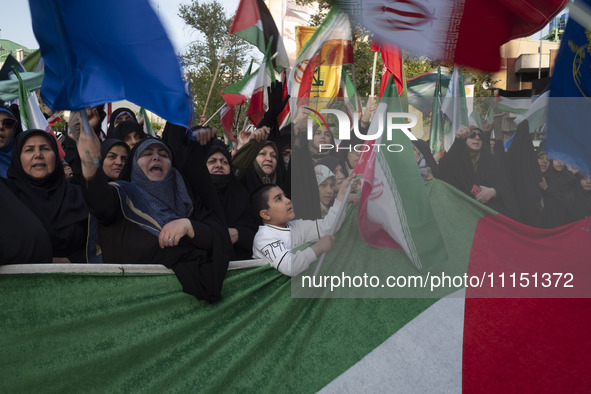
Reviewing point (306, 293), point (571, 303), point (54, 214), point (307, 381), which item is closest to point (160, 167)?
point (54, 214)

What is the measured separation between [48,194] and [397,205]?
5.75 ft

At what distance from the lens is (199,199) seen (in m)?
2.80

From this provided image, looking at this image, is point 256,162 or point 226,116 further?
point 226,116

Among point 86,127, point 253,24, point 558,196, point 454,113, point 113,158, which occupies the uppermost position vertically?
point 253,24

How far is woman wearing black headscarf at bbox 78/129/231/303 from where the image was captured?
2225 millimetres

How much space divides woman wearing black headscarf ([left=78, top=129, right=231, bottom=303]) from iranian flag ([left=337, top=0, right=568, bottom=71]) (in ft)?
3.74

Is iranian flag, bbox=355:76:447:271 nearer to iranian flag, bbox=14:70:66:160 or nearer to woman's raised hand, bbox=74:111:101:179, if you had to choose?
woman's raised hand, bbox=74:111:101:179

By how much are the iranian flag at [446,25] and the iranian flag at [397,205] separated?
0.37 meters

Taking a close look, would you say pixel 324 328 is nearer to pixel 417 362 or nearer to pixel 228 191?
pixel 417 362

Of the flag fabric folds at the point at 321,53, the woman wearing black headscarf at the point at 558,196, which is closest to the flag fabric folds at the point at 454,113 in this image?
the woman wearing black headscarf at the point at 558,196

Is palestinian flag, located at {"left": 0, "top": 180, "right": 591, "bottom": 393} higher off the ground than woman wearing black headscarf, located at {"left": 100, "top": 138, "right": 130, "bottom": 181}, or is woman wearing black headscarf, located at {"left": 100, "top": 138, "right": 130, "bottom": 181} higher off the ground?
woman wearing black headscarf, located at {"left": 100, "top": 138, "right": 130, "bottom": 181}

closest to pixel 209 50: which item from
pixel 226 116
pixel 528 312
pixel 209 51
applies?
pixel 209 51

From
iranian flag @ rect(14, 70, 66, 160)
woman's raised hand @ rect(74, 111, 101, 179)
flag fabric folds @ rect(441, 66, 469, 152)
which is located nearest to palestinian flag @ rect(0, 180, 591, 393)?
woman's raised hand @ rect(74, 111, 101, 179)

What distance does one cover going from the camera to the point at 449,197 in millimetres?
2555
